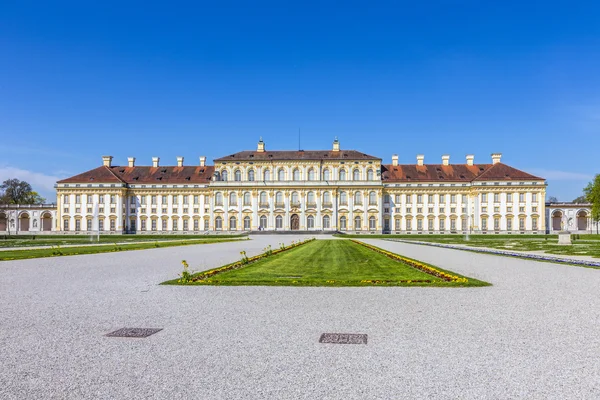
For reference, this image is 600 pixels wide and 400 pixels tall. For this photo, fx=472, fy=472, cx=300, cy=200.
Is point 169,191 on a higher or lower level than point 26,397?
higher

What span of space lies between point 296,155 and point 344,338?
205 feet

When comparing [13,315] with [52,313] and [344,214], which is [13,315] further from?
[344,214]

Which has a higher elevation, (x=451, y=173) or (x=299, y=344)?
(x=451, y=173)

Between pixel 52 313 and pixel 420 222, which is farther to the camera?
pixel 420 222

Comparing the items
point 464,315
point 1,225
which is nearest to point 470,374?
point 464,315

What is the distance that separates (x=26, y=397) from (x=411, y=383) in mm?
3380

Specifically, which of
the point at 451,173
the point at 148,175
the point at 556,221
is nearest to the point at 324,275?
the point at 451,173

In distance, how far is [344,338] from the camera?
5934 millimetres


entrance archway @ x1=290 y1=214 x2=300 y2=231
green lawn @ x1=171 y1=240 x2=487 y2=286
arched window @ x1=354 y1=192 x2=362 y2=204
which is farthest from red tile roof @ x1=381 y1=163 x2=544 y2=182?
green lawn @ x1=171 y1=240 x2=487 y2=286

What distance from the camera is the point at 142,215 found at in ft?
226

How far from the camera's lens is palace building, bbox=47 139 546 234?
66.9m

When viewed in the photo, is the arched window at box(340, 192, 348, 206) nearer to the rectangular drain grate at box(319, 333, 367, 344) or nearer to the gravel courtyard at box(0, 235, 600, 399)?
the gravel courtyard at box(0, 235, 600, 399)

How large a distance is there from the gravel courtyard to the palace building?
5700cm

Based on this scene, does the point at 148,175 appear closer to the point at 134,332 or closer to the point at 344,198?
the point at 344,198
